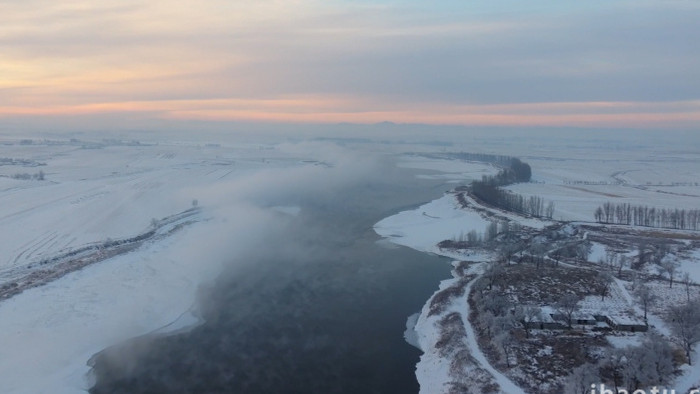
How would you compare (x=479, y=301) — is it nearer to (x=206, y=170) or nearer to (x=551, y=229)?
(x=551, y=229)

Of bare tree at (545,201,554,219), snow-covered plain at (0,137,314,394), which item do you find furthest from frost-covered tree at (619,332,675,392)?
bare tree at (545,201,554,219)

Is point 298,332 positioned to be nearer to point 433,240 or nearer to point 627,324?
point 627,324

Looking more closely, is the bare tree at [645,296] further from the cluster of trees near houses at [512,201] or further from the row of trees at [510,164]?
the row of trees at [510,164]

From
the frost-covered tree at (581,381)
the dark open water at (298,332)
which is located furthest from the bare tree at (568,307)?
the dark open water at (298,332)

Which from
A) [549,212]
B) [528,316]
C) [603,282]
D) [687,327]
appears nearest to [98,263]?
[528,316]

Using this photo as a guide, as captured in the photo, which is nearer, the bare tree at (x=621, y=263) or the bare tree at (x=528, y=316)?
the bare tree at (x=528, y=316)

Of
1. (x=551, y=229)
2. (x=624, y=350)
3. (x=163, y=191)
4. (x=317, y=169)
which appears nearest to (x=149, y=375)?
(x=624, y=350)
